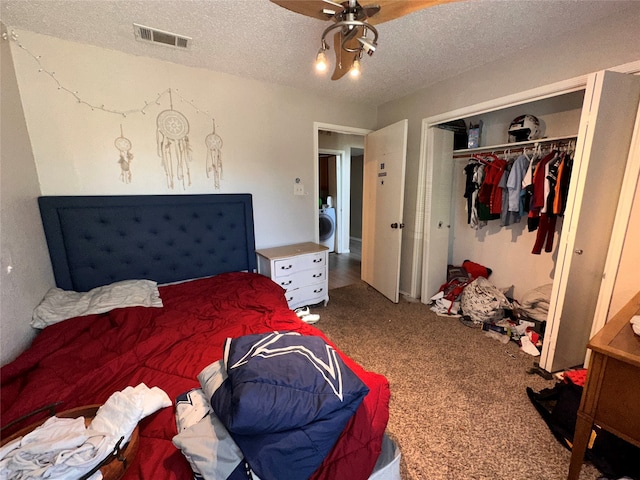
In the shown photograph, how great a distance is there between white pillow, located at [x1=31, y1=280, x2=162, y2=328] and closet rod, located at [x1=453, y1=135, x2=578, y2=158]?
10.4 ft

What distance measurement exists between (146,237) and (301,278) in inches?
56.4

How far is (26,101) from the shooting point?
5.88ft

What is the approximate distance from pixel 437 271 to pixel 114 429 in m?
2.97

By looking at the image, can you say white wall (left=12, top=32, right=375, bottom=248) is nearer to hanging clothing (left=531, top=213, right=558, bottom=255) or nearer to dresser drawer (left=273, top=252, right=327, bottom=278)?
dresser drawer (left=273, top=252, right=327, bottom=278)

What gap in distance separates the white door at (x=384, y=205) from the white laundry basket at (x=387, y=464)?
212 centimetres

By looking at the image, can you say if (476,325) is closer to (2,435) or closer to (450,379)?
(450,379)

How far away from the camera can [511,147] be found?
2.53 metres

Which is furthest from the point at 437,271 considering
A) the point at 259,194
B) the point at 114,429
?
the point at 114,429

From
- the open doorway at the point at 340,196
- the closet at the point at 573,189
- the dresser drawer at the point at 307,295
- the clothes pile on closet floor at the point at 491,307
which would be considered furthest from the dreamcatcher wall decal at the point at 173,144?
the clothes pile on closet floor at the point at 491,307

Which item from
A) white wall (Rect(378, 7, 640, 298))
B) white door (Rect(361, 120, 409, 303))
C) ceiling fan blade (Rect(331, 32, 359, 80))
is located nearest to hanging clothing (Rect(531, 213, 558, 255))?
white wall (Rect(378, 7, 640, 298))

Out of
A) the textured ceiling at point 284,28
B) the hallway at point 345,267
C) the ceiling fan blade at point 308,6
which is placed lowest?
the hallway at point 345,267

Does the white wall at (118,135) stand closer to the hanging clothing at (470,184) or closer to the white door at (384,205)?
the white door at (384,205)

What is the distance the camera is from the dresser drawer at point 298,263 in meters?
2.56

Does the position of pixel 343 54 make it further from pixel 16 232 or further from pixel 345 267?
pixel 345 267
